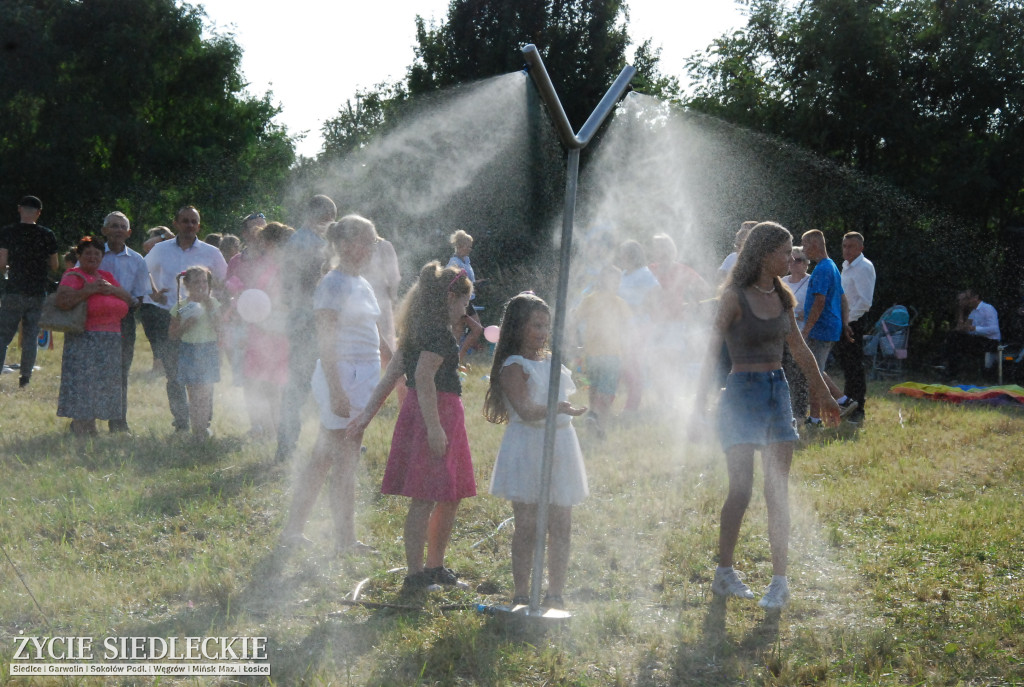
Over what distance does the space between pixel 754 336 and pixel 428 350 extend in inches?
62.4

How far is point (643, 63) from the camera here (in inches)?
1078

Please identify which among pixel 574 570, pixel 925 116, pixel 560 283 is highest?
pixel 925 116

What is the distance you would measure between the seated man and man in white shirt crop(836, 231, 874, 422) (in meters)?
5.56

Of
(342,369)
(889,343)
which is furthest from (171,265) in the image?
(889,343)

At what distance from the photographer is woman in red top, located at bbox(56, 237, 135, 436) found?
8.86m

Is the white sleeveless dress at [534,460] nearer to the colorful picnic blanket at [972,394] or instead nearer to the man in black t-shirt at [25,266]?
the man in black t-shirt at [25,266]

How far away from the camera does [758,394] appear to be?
5184 millimetres

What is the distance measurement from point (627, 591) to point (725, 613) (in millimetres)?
572

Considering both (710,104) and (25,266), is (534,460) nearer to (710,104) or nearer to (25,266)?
(25,266)

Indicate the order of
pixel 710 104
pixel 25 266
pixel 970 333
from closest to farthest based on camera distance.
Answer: pixel 25 266, pixel 970 333, pixel 710 104

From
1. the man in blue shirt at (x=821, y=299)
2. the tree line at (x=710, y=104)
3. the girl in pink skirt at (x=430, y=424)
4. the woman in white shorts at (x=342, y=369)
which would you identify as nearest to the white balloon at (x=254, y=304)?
the woman in white shorts at (x=342, y=369)

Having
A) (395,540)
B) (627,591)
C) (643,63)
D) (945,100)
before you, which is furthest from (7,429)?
(643,63)

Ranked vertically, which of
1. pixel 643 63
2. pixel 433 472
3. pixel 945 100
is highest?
pixel 643 63

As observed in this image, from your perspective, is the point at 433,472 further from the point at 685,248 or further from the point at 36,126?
the point at 36,126
